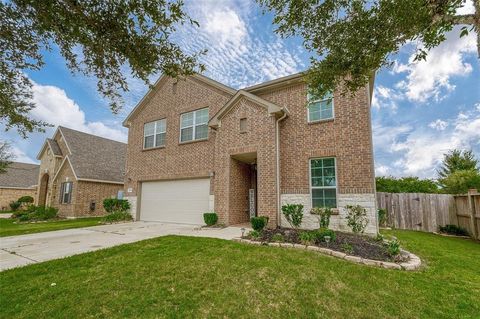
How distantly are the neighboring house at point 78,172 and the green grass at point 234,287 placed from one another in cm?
1471

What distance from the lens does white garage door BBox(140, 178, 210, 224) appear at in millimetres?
11875

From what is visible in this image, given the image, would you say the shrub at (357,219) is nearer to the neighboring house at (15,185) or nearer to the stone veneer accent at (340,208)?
the stone veneer accent at (340,208)

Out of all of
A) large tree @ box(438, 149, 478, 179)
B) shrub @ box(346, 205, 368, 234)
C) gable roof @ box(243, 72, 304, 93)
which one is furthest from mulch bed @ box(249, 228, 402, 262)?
large tree @ box(438, 149, 478, 179)

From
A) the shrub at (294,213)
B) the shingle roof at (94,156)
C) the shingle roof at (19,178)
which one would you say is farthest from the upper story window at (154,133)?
the shingle roof at (19,178)

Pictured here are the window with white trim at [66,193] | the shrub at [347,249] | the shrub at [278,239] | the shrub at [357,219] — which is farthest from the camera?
the window with white trim at [66,193]

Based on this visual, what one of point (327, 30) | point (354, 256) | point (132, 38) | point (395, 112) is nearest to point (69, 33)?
point (132, 38)

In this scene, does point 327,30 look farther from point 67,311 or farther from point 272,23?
point 67,311

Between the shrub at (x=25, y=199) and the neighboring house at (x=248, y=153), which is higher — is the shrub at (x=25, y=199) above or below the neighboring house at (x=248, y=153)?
below

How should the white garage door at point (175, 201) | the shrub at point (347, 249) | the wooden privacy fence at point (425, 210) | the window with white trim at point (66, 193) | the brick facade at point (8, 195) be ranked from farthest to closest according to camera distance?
1. the brick facade at point (8, 195)
2. the window with white trim at point (66, 193)
3. the white garage door at point (175, 201)
4. the wooden privacy fence at point (425, 210)
5. the shrub at point (347, 249)

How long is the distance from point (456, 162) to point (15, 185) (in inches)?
1933

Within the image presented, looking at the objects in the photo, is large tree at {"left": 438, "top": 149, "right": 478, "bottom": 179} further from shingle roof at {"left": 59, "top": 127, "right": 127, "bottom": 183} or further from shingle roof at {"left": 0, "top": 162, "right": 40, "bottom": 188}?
shingle roof at {"left": 0, "top": 162, "right": 40, "bottom": 188}

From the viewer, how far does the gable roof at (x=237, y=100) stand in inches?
380

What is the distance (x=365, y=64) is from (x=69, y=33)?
5.93m

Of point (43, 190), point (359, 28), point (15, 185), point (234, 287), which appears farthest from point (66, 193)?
point (359, 28)
